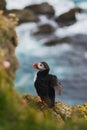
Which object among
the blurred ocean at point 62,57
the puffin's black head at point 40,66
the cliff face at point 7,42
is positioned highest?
the blurred ocean at point 62,57

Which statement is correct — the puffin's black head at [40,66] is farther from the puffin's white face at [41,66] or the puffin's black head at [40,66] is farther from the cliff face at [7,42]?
the cliff face at [7,42]

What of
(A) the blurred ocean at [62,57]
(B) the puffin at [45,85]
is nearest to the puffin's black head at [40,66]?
(B) the puffin at [45,85]

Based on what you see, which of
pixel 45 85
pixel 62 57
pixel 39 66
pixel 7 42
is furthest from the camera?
pixel 62 57

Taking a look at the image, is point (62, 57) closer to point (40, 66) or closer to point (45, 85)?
point (40, 66)

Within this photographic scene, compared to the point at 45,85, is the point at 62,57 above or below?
above

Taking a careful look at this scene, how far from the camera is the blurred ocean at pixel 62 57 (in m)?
30.5

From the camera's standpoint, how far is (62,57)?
35.2 meters

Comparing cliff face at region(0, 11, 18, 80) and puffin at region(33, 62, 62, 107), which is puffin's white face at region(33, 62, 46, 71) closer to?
puffin at region(33, 62, 62, 107)

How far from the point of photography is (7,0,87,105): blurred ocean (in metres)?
30.5

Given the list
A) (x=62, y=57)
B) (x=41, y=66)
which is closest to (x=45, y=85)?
(x=41, y=66)

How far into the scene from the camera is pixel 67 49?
36156 millimetres

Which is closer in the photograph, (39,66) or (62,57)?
(39,66)

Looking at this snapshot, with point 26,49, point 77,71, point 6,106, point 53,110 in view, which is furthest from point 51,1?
point 6,106

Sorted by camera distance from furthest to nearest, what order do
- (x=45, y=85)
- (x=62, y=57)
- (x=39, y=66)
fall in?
(x=62, y=57), (x=39, y=66), (x=45, y=85)
